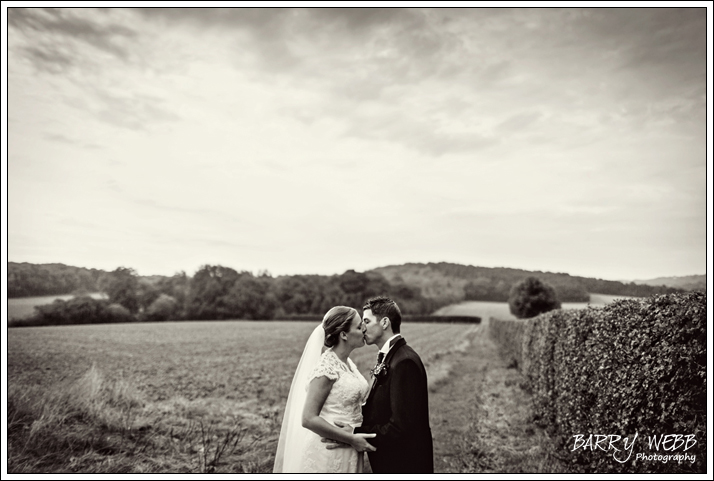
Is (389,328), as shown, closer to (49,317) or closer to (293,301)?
(49,317)

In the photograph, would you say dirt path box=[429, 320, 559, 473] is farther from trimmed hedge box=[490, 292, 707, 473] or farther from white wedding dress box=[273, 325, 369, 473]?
white wedding dress box=[273, 325, 369, 473]

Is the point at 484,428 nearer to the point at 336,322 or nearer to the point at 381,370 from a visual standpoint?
the point at 381,370

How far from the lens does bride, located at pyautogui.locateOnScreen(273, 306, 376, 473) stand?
3.56 metres

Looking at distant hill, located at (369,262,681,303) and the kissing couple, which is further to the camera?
distant hill, located at (369,262,681,303)

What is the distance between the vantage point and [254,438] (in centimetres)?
865

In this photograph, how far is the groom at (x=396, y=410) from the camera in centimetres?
346

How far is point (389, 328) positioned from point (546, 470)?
15.5ft

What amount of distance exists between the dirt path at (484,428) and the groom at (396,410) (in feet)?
14.1

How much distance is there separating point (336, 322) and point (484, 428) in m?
7.34

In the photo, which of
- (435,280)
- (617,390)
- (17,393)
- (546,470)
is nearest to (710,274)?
(617,390)

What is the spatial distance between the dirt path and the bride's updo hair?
15.8 ft

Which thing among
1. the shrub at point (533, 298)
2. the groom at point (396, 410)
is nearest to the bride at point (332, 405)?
the groom at point (396, 410)

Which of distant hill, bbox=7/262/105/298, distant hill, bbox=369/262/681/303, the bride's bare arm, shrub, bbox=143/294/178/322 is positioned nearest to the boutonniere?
the bride's bare arm

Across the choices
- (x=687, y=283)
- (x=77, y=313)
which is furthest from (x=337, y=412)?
(x=77, y=313)
